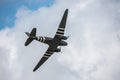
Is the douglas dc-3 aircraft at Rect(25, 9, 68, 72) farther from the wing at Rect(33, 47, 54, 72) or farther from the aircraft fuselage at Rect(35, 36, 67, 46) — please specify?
the wing at Rect(33, 47, 54, 72)

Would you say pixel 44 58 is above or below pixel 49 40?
below

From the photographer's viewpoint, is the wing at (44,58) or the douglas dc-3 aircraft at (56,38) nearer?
the douglas dc-3 aircraft at (56,38)

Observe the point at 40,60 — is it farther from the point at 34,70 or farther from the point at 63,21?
the point at 63,21

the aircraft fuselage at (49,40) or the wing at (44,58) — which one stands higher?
the aircraft fuselage at (49,40)

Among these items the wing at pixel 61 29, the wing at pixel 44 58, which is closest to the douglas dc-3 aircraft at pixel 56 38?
the wing at pixel 61 29

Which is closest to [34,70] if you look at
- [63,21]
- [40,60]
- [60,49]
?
[40,60]

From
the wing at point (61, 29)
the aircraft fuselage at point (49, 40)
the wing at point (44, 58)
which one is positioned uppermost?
the wing at point (61, 29)

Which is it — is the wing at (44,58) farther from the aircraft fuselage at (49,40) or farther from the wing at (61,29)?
the wing at (61,29)

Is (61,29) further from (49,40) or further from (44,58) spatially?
(44,58)

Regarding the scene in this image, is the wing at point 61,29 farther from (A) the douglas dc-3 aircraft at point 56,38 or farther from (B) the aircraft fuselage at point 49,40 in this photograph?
(B) the aircraft fuselage at point 49,40

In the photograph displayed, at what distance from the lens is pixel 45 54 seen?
124 metres

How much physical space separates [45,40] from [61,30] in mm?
5233

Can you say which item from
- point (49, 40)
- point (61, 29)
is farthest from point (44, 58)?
point (61, 29)

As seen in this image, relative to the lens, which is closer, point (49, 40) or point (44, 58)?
point (49, 40)
